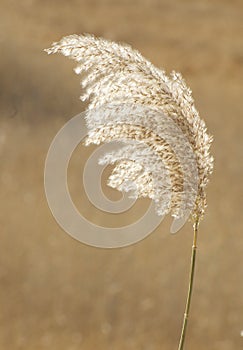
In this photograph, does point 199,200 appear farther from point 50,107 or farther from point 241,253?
point 50,107

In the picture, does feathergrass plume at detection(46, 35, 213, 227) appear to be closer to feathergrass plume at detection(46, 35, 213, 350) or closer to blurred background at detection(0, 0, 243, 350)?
feathergrass plume at detection(46, 35, 213, 350)

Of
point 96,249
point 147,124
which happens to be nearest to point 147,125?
point 147,124

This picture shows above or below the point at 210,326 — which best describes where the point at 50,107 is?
above

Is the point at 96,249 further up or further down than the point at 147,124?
further up

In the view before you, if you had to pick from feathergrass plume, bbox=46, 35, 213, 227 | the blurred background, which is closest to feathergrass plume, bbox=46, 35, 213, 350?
feathergrass plume, bbox=46, 35, 213, 227

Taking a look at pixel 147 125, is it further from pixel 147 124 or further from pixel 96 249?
pixel 96 249

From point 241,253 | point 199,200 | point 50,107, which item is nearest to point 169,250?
point 241,253
